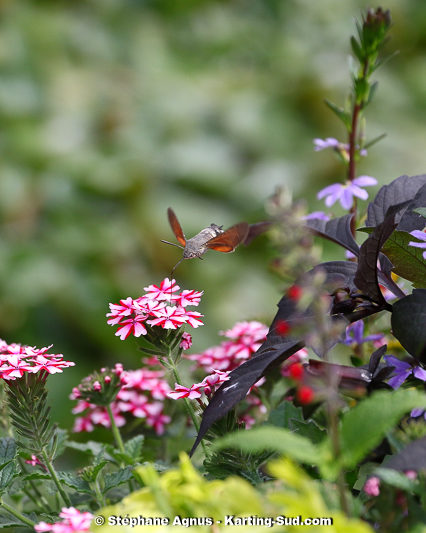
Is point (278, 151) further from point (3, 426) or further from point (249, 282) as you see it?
point (3, 426)

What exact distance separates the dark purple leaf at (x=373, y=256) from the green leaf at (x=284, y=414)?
13cm

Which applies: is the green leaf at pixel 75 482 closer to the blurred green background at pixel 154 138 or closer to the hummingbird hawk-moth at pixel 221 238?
the hummingbird hawk-moth at pixel 221 238

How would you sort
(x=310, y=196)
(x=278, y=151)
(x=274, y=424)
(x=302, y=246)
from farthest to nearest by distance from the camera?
(x=278, y=151) < (x=310, y=196) < (x=274, y=424) < (x=302, y=246)

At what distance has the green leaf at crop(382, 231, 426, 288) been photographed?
18.7 inches

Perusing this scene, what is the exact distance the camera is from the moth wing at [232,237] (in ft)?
1.37

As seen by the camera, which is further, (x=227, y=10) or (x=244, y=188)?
(x=227, y=10)

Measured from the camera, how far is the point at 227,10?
3.34 meters

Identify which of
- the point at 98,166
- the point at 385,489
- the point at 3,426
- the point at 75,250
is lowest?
the point at 75,250

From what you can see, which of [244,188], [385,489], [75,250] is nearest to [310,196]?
[244,188]

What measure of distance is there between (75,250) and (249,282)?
622mm

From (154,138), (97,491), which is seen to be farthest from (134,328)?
(154,138)

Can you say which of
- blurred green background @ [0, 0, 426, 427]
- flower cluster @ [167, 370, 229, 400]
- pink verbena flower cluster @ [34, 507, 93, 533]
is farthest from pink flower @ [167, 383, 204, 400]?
blurred green background @ [0, 0, 426, 427]

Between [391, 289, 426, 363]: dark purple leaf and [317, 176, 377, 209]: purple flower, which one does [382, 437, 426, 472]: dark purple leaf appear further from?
[317, 176, 377, 209]: purple flower

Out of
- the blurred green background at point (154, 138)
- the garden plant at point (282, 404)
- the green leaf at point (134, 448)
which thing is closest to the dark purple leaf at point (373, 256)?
the garden plant at point (282, 404)
